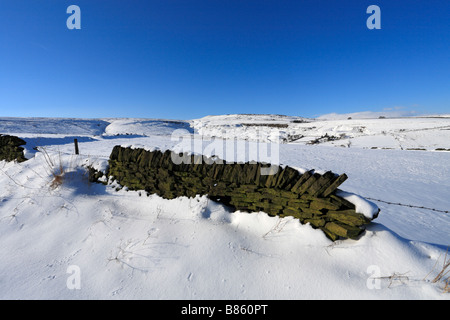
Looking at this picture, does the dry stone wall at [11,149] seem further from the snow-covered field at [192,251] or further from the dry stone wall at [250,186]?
the dry stone wall at [250,186]

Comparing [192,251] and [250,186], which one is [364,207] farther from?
[192,251]

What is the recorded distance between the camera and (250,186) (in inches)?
143

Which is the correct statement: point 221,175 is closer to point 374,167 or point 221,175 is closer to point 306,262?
point 306,262

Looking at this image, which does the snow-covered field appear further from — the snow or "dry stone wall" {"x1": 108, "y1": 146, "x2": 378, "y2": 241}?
the snow

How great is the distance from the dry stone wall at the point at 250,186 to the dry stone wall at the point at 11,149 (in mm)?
5565

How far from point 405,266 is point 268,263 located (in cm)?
172

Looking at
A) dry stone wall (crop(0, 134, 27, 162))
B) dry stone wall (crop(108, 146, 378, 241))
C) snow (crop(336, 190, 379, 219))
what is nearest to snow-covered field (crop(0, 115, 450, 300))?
dry stone wall (crop(108, 146, 378, 241))

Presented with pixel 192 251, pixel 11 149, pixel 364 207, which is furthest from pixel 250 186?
pixel 11 149

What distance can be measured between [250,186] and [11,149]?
10302mm

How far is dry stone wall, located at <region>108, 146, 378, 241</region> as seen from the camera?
2924mm

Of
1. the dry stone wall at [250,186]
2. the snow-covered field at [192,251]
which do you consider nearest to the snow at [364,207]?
the dry stone wall at [250,186]

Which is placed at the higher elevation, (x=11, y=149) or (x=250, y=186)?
(x=11, y=149)
